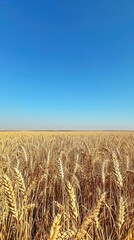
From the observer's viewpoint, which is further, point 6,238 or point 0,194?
point 0,194

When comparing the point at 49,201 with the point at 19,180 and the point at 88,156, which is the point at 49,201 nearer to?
the point at 88,156

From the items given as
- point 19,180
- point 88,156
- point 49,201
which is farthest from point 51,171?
point 19,180

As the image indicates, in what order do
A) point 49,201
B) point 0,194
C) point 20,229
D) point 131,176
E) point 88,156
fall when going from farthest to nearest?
point 88,156, point 131,176, point 49,201, point 0,194, point 20,229

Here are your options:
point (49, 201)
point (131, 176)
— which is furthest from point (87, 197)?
point (131, 176)

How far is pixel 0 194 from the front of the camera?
7.39 feet

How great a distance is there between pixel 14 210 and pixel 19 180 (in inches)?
10.1

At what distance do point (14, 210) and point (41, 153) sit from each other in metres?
4.07

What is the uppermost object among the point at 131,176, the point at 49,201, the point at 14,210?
the point at 14,210

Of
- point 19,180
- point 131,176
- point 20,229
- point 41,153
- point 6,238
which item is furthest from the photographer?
point 41,153

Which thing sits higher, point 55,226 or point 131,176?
point 55,226

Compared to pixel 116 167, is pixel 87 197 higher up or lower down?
lower down

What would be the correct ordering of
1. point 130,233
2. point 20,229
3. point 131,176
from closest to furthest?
point 130,233
point 20,229
point 131,176

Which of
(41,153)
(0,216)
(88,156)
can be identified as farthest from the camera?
(41,153)

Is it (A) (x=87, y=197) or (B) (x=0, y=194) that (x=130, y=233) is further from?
(A) (x=87, y=197)
